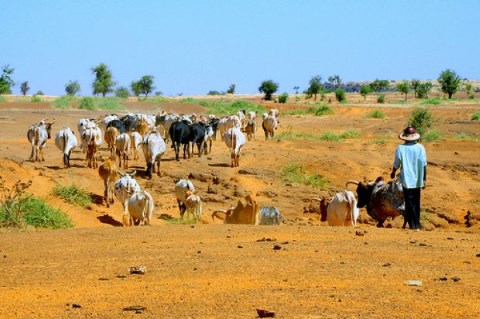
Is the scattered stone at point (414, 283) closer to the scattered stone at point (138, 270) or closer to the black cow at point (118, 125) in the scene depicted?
the scattered stone at point (138, 270)

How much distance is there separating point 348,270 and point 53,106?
5891cm

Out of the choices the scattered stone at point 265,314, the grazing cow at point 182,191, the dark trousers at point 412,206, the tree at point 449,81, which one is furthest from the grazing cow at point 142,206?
the tree at point 449,81

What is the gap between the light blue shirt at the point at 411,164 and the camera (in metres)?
13.5

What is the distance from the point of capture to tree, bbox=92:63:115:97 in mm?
109625

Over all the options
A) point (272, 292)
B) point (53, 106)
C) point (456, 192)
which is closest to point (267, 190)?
point (456, 192)

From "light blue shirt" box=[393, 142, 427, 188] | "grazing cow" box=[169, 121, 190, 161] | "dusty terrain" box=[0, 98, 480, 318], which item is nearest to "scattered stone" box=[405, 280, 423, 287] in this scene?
"dusty terrain" box=[0, 98, 480, 318]

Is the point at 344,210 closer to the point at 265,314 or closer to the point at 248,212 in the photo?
the point at 248,212

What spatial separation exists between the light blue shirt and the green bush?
32.2 ft

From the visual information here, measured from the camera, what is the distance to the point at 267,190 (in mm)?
24078

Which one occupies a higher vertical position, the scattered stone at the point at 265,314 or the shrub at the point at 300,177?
the scattered stone at the point at 265,314

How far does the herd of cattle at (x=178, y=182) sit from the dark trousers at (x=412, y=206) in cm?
186

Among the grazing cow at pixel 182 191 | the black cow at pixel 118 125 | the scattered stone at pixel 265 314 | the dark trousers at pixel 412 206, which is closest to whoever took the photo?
the scattered stone at pixel 265 314

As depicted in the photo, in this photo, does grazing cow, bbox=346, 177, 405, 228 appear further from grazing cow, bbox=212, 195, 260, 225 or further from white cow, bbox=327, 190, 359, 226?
grazing cow, bbox=212, 195, 260, 225

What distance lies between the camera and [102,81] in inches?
4333
